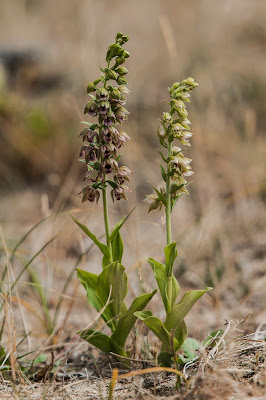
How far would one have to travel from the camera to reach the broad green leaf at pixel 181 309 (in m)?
2.03

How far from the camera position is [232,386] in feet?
5.95

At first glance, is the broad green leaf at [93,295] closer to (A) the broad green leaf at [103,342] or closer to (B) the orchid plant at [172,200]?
(A) the broad green leaf at [103,342]

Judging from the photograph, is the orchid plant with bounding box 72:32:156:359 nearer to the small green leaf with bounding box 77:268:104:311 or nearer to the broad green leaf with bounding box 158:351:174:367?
the small green leaf with bounding box 77:268:104:311

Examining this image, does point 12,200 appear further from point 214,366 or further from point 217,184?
point 214,366

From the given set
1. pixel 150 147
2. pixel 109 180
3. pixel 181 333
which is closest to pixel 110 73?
pixel 109 180

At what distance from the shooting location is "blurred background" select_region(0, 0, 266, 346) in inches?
142

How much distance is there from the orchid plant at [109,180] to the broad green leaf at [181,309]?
0.13 meters

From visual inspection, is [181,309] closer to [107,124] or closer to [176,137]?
[176,137]

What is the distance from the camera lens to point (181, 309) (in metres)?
2.06

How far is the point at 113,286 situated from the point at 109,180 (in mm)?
509

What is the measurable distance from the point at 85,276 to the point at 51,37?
8.77 meters

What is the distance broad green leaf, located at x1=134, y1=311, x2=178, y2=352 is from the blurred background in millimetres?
272

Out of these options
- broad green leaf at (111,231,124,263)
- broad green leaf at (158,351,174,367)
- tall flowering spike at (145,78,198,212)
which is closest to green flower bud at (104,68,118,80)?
tall flowering spike at (145,78,198,212)

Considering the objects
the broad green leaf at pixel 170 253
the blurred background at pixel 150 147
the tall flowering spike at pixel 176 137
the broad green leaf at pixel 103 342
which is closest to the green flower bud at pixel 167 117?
the tall flowering spike at pixel 176 137
